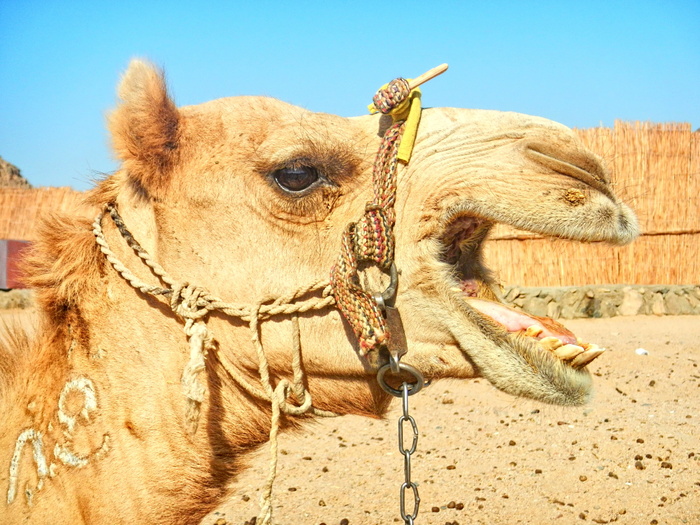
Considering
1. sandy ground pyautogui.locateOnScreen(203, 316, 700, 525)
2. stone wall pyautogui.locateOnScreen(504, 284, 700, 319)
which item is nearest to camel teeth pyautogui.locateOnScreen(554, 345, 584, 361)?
sandy ground pyautogui.locateOnScreen(203, 316, 700, 525)

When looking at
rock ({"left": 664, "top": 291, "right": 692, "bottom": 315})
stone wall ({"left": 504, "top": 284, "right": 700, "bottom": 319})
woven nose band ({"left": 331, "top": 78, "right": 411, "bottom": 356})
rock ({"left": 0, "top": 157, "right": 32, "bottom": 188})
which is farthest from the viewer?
rock ({"left": 0, "top": 157, "right": 32, "bottom": 188})

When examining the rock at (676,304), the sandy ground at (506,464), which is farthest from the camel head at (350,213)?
the rock at (676,304)

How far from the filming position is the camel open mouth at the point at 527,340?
199cm

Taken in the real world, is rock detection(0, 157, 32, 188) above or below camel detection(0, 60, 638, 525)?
above

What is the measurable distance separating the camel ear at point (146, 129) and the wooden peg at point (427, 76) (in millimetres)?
785

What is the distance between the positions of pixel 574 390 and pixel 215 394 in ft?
3.58

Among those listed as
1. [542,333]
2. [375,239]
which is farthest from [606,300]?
[375,239]

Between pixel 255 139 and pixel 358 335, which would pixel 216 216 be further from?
pixel 358 335

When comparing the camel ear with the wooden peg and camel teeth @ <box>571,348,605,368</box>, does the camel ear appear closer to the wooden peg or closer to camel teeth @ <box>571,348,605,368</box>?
the wooden peg

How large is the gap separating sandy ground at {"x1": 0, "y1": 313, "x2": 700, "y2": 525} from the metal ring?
1.25 meters

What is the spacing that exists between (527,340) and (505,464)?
3.55 metres

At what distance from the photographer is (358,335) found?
6.57ft

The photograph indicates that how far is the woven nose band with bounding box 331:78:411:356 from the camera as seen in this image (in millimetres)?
1982

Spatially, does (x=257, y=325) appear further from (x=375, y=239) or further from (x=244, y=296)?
(x=375, y=239)
